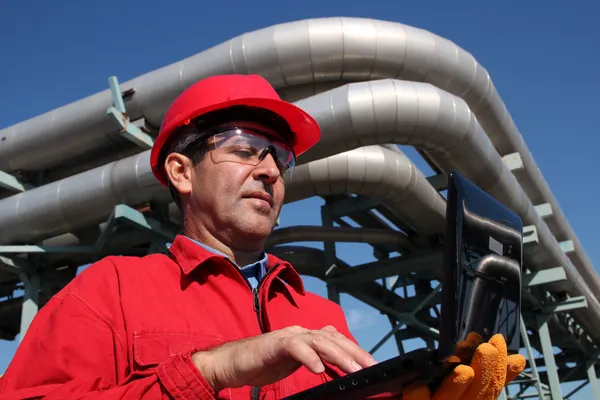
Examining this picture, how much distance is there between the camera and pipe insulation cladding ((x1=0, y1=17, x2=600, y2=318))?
7523mm

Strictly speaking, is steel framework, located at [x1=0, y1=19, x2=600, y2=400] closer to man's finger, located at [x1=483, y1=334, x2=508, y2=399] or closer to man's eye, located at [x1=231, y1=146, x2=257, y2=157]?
man's eye, located at [x1=231, y1=146, x2=257, y2=157]

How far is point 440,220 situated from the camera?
10.1 m

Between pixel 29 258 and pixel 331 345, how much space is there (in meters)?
9.78

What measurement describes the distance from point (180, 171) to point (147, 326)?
0.61 m

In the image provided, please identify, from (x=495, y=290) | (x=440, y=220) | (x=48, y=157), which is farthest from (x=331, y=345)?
(x=440, y=220)

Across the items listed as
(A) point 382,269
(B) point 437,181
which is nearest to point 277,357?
(B) point 437,181

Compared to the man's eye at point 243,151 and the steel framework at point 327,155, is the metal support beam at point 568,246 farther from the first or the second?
the man's eye at point 243,151

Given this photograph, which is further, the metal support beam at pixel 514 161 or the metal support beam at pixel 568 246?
the metal support beam at pixel 568 246

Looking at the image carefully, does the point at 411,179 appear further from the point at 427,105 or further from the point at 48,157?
the point at 48,157

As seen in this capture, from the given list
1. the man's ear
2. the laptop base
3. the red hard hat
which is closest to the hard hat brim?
the red hard hat

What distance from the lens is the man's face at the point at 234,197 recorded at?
175cm

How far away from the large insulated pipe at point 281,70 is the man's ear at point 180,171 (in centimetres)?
580

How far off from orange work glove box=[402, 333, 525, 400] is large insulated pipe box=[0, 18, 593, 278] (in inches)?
263

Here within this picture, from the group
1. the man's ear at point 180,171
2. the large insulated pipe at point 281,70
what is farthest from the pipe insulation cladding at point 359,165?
the man's ear at point 180,171
